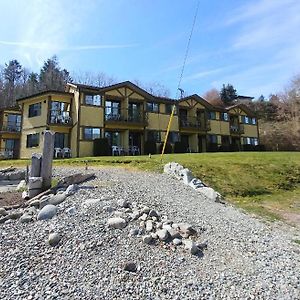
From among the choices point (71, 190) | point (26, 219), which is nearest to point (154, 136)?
point (71, 190)

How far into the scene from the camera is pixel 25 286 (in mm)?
4316

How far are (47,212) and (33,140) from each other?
24.7 meters

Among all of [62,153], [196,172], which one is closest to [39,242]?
[196,172]

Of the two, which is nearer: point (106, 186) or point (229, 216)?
point (229, 216)

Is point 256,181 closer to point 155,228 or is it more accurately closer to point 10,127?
point 155,228

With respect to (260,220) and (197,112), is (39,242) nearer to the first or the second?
(260,220)

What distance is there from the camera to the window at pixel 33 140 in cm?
2928

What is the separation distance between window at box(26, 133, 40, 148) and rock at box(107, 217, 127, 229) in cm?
2490

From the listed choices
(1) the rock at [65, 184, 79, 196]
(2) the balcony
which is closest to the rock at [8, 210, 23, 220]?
(1) the rock at [65, 184, 79, 196]

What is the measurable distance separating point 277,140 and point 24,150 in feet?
119

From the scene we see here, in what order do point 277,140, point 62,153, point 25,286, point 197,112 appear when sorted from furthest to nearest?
1. point 277,140
2. point 197,112
3. point 62,153
4. point 25,286

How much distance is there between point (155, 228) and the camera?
6219 mm

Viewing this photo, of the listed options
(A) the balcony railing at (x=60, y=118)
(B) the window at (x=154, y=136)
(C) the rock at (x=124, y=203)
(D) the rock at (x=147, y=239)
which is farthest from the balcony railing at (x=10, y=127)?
(D) the rock at (x=147, y=239)

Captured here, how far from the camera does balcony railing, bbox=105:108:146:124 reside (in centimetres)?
2965
